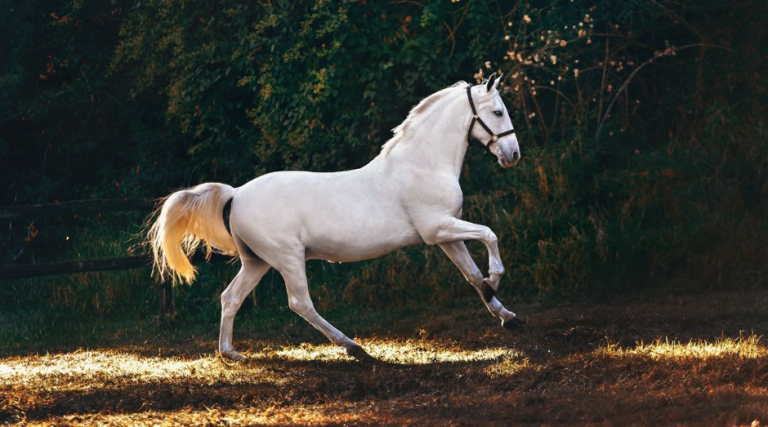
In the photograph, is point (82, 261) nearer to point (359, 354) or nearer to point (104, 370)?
point (104, 370)

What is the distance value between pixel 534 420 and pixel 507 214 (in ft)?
17.8

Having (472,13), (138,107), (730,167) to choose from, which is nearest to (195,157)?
(138,107)

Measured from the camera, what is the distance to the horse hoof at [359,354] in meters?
6.87

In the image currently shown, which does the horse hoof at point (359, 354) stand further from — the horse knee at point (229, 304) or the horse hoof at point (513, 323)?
the horse hoof at point (513, 323)

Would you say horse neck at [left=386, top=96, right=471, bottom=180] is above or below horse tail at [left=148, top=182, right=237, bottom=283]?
above

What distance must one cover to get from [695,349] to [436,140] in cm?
246

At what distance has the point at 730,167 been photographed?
33.7 feet

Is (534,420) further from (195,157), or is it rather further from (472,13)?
(195,157)

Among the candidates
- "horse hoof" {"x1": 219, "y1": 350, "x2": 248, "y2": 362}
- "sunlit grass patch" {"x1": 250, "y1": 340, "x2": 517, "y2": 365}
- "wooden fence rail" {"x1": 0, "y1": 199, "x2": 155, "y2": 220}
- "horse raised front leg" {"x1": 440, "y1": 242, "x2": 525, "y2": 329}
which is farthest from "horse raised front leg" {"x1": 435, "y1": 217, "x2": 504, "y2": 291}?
"wooden fence rail" {"x1": 0, "y1": 199, "x2": 155, "y2": 220}

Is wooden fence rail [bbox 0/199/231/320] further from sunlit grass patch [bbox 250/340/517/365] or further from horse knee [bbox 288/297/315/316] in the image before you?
horse knee [bbox 288/297/315/316]

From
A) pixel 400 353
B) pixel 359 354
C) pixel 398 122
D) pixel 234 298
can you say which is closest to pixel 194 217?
pixel 234 298

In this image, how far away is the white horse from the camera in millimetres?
7023

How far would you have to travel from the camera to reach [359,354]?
690 centimetres

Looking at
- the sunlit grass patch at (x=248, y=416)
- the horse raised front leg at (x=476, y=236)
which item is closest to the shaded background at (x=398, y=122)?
the horse raised front leg at (x=476, y=236)
